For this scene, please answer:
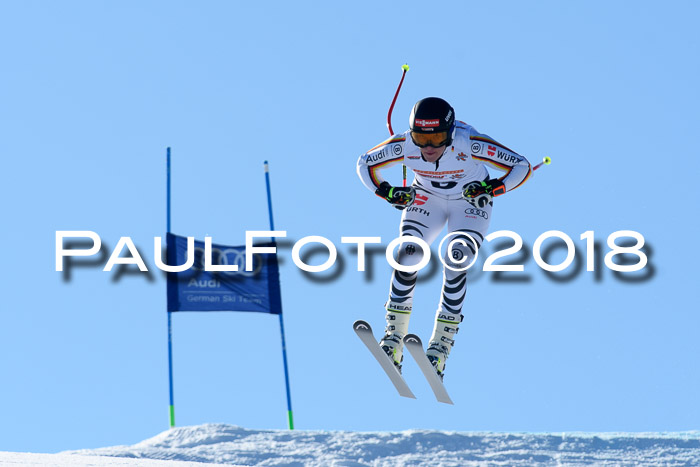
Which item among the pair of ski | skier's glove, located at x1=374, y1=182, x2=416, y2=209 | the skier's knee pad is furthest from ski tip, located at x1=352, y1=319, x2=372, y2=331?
skier's glove, located at x1=374, y1=182, x2=416, y2=209

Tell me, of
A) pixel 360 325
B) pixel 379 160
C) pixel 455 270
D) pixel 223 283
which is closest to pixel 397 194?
pixel 379 160

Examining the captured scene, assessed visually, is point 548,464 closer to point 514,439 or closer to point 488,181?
point 514,439

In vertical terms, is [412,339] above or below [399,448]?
above

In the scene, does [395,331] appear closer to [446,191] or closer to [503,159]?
[446,191]

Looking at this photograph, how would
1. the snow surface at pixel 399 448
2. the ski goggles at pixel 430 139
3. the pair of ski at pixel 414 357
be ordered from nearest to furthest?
the ski goggles at pixel 430 139 < the pair of ski at pixel 414 357 < the snow surface at pixel 399 448

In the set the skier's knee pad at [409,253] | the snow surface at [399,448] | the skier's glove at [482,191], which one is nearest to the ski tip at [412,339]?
the skier's knee pad at [409,253]

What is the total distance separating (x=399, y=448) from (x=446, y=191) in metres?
13.0

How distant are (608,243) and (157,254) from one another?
9.43 metres

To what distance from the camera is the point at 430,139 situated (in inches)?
507

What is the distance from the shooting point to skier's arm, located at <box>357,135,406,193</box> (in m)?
13.2

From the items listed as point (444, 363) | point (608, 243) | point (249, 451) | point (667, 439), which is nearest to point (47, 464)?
point (444, 363)

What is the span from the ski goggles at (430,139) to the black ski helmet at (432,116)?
0.18 ft

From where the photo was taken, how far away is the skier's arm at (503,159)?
13.1 metres

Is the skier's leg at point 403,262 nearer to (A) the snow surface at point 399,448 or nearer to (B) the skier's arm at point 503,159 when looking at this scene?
(B) the skier's arm at point 503,159
